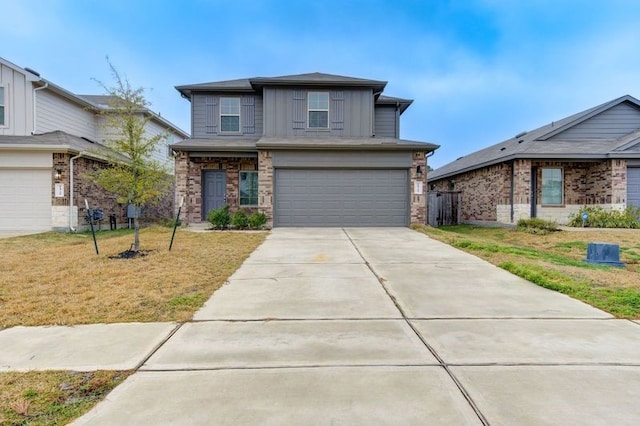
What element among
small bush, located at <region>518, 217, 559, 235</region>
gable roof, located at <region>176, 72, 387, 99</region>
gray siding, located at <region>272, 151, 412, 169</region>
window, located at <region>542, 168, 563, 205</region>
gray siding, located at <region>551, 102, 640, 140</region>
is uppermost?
gable roof, located at <region>176, 72, 387, 99</region>

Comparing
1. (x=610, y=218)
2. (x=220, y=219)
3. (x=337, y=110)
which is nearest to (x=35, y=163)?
(x=220, y=219)

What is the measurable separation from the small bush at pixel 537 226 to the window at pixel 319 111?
28.7ft

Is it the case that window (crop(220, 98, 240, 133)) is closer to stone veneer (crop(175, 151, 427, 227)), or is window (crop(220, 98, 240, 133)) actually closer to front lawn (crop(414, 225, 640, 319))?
stone veneer (crop(175, 151, 427, 227))

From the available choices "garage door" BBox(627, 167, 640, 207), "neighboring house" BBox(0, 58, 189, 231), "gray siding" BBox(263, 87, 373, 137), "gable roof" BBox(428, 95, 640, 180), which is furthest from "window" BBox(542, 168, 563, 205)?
"neighboring house" BBox(0, 58, 189, 231)

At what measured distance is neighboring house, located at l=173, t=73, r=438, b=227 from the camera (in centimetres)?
1388

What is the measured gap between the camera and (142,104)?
332 inches

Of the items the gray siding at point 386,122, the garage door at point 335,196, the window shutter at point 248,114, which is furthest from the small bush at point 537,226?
the window shutter at point 248,114

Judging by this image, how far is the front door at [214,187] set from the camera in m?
16.1

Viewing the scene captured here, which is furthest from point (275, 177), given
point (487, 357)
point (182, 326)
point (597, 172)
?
point (597, 172)

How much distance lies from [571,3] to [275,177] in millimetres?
17519

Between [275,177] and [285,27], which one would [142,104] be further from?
[285,27]

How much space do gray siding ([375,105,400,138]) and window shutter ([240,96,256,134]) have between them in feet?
18.9

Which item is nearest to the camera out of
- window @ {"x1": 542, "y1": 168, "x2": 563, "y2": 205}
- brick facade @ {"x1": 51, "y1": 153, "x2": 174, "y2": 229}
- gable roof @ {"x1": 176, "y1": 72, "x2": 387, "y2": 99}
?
brick facade @ {"x1": 51, "y1": 153, "x2": 174, "y2": 229}

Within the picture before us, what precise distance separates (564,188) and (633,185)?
2.46m
